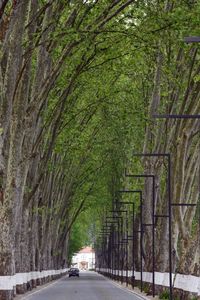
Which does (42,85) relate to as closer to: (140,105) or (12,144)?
(12,144)

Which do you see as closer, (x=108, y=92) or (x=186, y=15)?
(x=186, y=15)

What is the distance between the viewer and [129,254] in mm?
71312

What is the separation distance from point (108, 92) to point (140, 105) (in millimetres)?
3706

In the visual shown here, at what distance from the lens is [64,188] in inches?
2694

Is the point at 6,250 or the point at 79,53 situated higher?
the point at 79,53

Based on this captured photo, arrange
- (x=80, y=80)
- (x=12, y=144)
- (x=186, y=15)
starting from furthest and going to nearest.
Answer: (x=80, y=80) < (x=12, y=144) < (x=186, y=15)

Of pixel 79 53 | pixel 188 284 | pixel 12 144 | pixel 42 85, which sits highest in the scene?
pixel 79 53

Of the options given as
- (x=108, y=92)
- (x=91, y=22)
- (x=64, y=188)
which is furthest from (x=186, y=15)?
(x=64, y=188)

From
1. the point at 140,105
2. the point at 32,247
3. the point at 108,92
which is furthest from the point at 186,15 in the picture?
the point at 32,247

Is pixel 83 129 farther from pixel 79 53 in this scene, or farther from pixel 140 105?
pixel 79 53

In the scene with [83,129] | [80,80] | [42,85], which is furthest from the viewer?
[83,129]

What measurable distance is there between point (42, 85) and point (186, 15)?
723 centimetres

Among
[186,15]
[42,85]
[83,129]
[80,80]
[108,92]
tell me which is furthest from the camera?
[83,129]

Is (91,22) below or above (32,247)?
above
